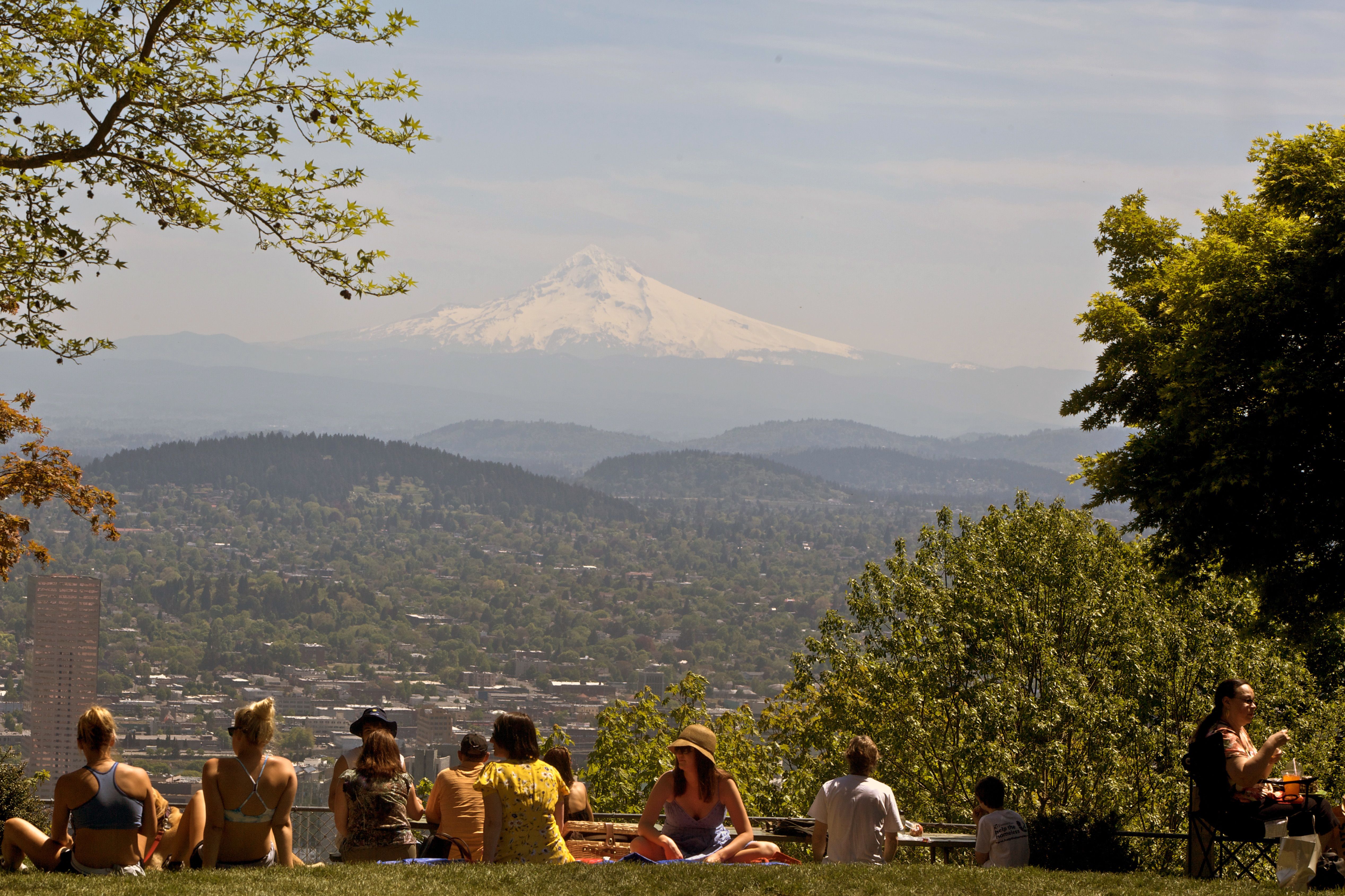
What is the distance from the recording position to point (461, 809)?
7961 millimetres

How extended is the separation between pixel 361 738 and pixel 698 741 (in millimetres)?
2361

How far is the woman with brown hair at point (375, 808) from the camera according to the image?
7.63m

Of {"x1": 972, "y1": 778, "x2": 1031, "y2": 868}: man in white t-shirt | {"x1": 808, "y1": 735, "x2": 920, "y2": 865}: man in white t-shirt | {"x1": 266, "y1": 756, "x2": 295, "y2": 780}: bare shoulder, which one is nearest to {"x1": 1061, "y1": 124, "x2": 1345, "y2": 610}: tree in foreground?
{"x1": 972, "y1": 778, "x2": 1031, "y2": 868}: man in white t-shirt

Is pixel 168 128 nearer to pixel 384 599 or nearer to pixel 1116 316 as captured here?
pixel 1116 316

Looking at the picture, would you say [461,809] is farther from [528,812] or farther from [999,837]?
[999,837]

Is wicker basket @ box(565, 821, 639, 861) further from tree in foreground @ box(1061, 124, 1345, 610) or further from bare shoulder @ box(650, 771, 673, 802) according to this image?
tree in foreground @ box(1061, 124, 1345, 610)

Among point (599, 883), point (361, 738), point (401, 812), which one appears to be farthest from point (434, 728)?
point (599, 883)

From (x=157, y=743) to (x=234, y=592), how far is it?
70.3 metres

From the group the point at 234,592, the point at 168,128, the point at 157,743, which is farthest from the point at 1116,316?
the point at 234,592

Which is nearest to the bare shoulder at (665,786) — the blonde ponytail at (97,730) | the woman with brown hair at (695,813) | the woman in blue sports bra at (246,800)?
the woman with brown hair at (695,813)

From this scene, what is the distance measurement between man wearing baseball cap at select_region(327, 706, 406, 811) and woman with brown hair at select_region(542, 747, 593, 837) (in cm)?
172

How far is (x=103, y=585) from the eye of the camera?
163 m

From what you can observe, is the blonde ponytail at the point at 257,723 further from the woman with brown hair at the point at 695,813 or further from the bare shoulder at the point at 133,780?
the woman with brown hair at the point at 695,813

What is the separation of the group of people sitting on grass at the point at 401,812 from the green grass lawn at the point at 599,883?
211 millimetres
